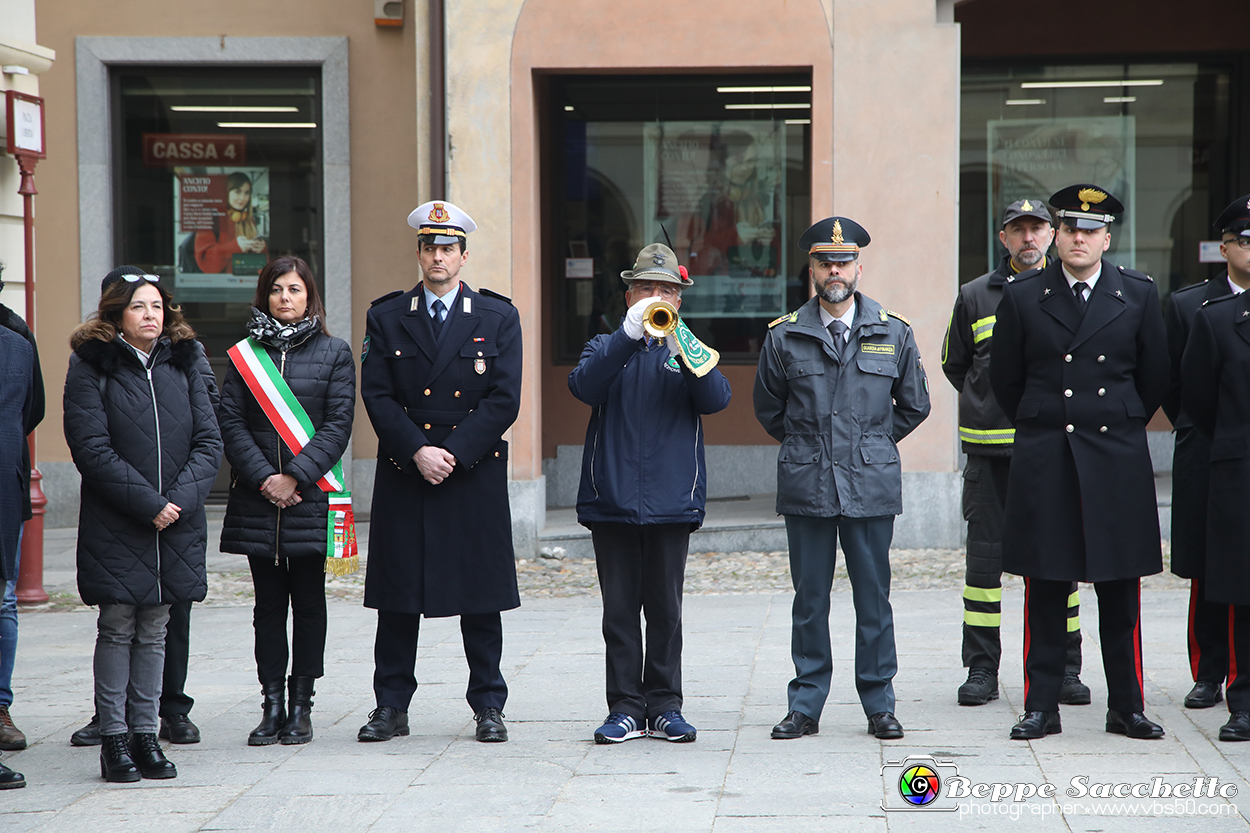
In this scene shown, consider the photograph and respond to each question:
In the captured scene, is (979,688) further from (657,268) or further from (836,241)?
(657,268)

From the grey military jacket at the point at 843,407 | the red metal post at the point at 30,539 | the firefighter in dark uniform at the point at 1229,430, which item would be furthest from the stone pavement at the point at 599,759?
the red metal post at the point at 30,539

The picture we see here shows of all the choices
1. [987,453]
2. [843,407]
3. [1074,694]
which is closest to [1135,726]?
[1074,694]

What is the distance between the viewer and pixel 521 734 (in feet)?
18.8

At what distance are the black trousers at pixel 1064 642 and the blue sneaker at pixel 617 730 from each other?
1635 millimetres

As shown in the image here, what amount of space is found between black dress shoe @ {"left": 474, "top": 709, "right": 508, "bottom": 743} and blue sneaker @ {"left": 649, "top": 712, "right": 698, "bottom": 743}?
2.13ft

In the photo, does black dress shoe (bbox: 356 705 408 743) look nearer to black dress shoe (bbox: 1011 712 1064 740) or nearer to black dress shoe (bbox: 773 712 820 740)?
black dress shoe (bbox: 773 712 820 740)

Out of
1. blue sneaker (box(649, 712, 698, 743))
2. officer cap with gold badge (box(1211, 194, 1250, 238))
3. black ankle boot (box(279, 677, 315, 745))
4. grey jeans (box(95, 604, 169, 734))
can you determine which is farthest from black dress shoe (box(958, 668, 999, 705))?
grey jeans (box(95, 604, 169, 734))

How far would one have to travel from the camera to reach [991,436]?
619cm

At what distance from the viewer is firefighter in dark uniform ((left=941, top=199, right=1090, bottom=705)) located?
243 inches

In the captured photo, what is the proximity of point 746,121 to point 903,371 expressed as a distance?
730cm

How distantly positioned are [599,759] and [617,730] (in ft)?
0.81

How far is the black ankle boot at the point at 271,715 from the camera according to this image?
18.6 feet

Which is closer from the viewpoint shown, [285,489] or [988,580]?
[285,489]

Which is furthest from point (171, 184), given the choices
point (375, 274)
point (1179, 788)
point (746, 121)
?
point (1179, 788)
